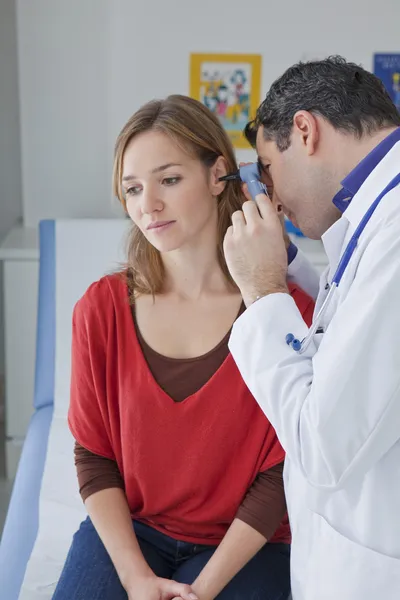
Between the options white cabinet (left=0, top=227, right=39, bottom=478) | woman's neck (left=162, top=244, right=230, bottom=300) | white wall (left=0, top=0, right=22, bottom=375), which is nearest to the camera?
woman's neck (left=162, top=244, right=230, bottom=300)

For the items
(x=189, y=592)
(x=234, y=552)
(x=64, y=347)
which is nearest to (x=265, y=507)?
(x=234, y=552)

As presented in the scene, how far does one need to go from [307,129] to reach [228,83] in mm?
1431

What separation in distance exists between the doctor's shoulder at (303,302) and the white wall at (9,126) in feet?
5.40

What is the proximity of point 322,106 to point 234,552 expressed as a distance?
765 millimetres

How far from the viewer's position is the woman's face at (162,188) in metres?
1.48

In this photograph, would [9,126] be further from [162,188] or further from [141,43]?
[162,188]

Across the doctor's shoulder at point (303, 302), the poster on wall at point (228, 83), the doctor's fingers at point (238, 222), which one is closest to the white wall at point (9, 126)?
the poster on wall at point (228, 83)

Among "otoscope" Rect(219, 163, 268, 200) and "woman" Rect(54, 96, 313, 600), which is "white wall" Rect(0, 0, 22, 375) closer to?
"woman" Rect(54, 96, 313, 600)

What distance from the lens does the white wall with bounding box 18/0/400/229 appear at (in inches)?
100

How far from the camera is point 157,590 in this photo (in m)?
1.36

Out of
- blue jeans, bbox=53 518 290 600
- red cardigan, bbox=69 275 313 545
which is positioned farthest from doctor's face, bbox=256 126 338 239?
blue jeans, bbox=53 518 290 600

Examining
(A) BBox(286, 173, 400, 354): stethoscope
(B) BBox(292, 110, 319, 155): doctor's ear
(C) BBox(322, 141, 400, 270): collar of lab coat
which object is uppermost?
(B) BBox(292, 110, 319, 155): doctor's ear

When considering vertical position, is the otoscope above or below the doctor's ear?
below

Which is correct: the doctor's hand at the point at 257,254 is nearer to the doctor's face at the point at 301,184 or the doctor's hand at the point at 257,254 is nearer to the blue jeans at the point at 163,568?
→ the doctor's face at the point at 301,184
